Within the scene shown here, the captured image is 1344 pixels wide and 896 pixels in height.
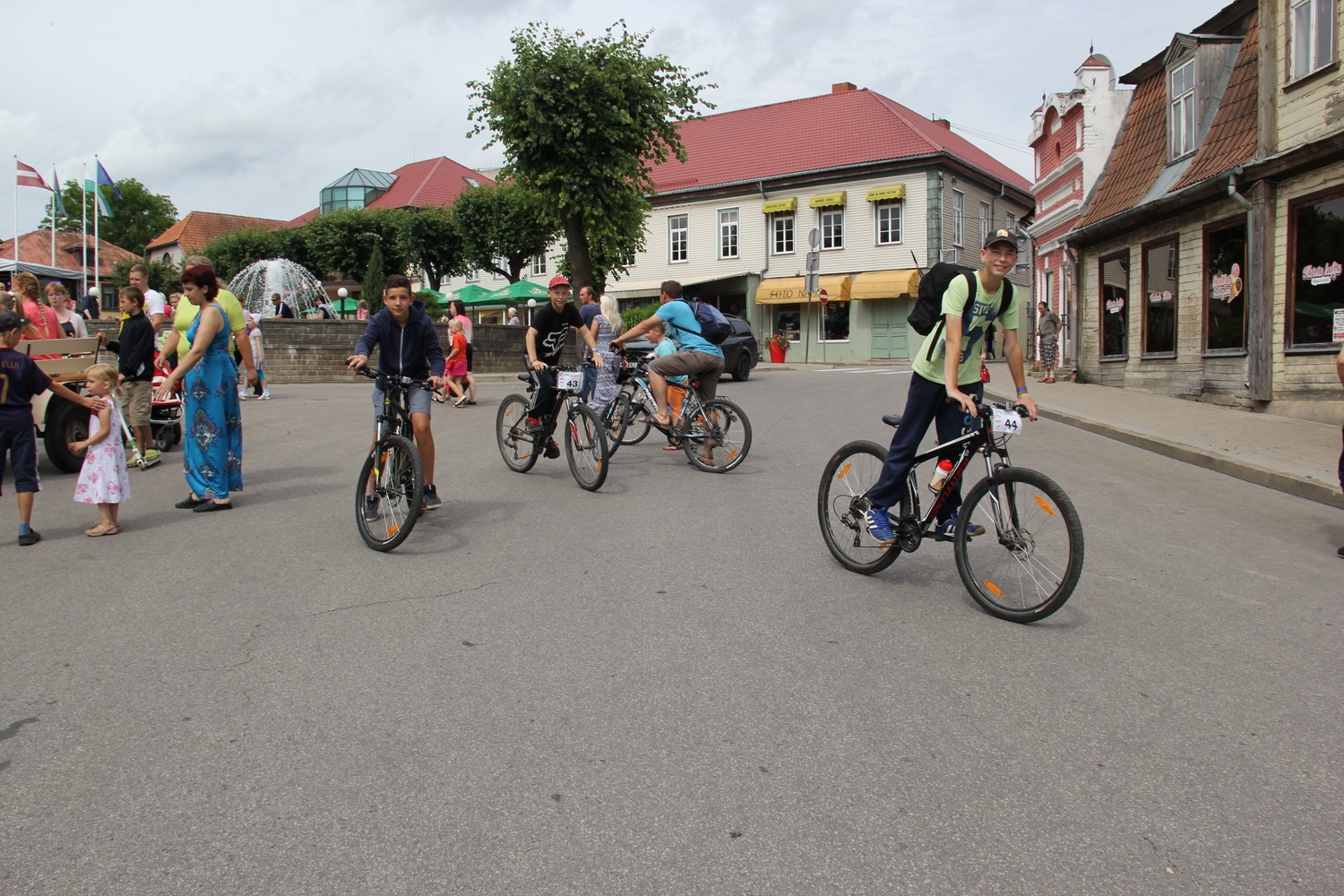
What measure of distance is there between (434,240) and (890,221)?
2301 cm

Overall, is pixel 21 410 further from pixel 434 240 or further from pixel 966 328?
pixel 434 240

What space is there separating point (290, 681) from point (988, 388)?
1850 cm

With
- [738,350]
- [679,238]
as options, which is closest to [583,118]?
[738,350]

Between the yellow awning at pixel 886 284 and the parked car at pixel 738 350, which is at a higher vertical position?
the yellow awning at pixel 886 284

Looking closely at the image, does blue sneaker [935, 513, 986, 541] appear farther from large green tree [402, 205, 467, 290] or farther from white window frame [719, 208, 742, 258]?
large green tree [402, 205, 467, 290]

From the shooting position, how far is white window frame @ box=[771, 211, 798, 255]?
41.2m

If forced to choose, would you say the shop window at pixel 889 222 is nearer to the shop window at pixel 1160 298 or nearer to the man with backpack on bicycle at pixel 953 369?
the shop window at pixel 1160 298

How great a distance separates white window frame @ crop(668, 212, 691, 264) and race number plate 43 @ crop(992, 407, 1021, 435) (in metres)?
39.5

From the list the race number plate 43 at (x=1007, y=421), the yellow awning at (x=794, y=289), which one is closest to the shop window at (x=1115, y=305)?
the yellow awning at (x=794, y=289)

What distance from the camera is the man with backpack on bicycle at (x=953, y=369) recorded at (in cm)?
→ 503

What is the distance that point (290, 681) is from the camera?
3986 millimetres

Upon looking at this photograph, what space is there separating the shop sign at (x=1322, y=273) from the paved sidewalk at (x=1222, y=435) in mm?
1916

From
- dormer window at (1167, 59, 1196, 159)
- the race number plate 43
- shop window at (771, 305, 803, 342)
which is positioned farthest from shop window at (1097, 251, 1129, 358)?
shop window at (771, 305, 803, 342)

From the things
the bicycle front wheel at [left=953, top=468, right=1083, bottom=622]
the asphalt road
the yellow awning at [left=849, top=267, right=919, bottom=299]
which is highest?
the yellow awning at [left=849, top=267, right=919, bottom=299]
